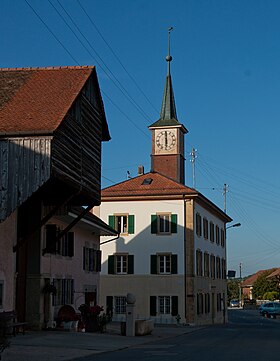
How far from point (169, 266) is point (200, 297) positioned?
3838 millimetres

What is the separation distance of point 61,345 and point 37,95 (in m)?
9.48

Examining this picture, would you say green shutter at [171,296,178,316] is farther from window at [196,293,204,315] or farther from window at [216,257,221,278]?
window at [216,257,221,278]

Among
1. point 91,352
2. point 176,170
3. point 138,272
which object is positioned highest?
point 176,170

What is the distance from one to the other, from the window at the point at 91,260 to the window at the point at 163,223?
9.84 m

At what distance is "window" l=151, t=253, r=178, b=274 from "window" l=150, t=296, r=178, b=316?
6.08 ft

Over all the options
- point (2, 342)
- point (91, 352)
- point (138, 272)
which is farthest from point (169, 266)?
point (2, 342)

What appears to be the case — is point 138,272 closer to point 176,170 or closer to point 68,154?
point 176,170

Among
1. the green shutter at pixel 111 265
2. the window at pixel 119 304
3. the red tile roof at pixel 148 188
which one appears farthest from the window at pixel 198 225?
the window at pixel 119 304

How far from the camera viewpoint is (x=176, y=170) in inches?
2158

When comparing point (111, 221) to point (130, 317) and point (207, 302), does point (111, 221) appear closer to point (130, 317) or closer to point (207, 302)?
point (207, 302)

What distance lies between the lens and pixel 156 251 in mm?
48125

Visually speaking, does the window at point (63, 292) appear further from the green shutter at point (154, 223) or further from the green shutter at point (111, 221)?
the green shutter at point (111, 221)

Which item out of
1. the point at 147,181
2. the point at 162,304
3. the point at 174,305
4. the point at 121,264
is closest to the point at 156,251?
the point at 121,264

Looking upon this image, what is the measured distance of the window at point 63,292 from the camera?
3022cm
